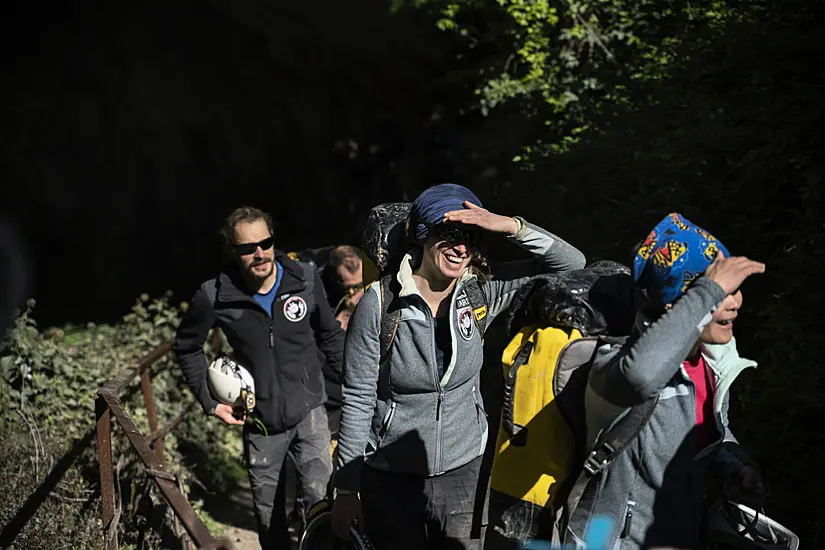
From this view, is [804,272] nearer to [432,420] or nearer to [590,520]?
[432,420]

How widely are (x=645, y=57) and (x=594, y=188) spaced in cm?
109

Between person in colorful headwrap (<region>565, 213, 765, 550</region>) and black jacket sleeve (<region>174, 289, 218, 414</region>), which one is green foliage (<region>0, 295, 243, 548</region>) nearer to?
black jacket sleeve (<region>174, 289, 218, 414</region>)

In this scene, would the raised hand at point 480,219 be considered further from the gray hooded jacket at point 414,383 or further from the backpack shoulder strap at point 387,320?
the backpack shoulder strap at point 387,320

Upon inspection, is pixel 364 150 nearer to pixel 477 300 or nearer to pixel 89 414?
pixel 89 414

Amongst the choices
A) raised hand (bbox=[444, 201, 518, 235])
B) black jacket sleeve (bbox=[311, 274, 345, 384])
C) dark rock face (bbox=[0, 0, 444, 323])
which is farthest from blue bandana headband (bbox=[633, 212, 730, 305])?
dark rock face (bbox=[0, 0, 444, 323])

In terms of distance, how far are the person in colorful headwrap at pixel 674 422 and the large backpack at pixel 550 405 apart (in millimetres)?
75

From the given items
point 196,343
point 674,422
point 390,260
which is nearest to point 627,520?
point 674,422

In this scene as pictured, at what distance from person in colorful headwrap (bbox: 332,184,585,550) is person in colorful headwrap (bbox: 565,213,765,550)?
0.73 m

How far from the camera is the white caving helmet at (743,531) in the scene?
230 centimetres

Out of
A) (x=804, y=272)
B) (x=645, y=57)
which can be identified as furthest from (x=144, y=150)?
(x=804, y=272)

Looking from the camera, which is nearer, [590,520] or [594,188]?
[590,520]

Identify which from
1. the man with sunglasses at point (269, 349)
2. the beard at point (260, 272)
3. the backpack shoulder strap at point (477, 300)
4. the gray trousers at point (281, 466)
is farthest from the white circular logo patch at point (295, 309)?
the backpack shoulder strap at point (477, 300)

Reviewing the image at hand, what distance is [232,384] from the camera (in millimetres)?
4109

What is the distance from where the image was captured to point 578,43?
23.5 ft
